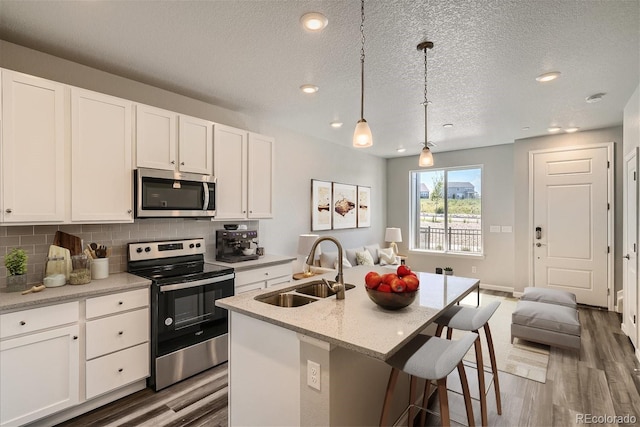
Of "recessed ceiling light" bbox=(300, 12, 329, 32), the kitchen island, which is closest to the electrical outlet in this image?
the kitchen island

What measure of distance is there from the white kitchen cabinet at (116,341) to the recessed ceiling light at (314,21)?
2275mm

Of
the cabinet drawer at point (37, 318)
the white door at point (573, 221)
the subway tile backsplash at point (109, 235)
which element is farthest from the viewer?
the white door at point (573, 221)

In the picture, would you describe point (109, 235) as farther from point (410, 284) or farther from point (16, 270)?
point (410, 284)

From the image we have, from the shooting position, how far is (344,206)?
18.7 feet

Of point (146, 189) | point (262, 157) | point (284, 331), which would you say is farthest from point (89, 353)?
point (262, 157)

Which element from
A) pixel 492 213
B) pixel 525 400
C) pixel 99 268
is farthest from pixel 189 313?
pixel 492 213

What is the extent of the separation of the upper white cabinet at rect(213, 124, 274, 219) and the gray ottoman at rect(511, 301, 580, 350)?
9.90 feet

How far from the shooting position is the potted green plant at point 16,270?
2123 millimetres

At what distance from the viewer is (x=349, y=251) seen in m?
5.40

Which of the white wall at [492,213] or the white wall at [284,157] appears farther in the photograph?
the white wall at [492,213]

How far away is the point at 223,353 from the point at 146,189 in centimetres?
164

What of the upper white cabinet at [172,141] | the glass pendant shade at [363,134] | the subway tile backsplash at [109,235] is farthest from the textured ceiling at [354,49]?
the subway tile backsplash at [109,235]

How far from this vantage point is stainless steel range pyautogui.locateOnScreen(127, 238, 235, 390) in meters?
2.52

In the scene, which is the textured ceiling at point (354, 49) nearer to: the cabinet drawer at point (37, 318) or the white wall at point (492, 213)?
the cabinet drawer at point (37, 318)
